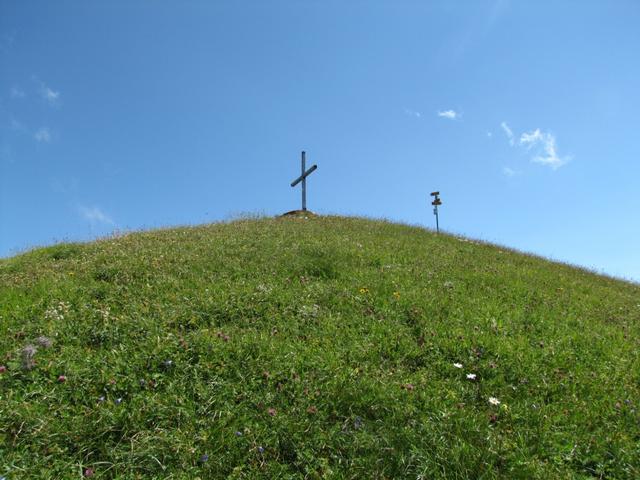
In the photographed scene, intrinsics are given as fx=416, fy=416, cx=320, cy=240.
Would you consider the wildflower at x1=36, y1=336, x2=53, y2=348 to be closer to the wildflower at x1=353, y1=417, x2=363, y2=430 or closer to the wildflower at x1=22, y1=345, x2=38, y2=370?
the wildflower at x1=22, y1=345, x2=38, y2=370

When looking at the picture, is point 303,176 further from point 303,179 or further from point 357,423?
point 357,423

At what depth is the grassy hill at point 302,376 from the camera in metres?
4.21

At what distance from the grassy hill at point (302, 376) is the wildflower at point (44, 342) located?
96 mm

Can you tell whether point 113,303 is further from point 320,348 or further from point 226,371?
point 320,348

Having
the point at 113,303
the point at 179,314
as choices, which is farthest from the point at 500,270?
the point at 113,303

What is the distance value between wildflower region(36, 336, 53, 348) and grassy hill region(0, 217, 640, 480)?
0.10 m

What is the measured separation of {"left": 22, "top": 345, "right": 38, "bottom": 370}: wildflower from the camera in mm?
5186

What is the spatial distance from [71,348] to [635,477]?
672cm

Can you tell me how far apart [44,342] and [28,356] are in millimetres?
423

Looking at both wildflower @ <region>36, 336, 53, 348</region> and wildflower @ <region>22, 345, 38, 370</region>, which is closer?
wildflower @ <region>22, 345, 38, 370</region>

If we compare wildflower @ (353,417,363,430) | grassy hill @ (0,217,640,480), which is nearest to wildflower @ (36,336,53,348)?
grassy hill @ (0,217,640,480)

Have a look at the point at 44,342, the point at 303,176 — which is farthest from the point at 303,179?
the point at 44,342

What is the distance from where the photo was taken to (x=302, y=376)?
542cm

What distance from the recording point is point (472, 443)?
449cm
